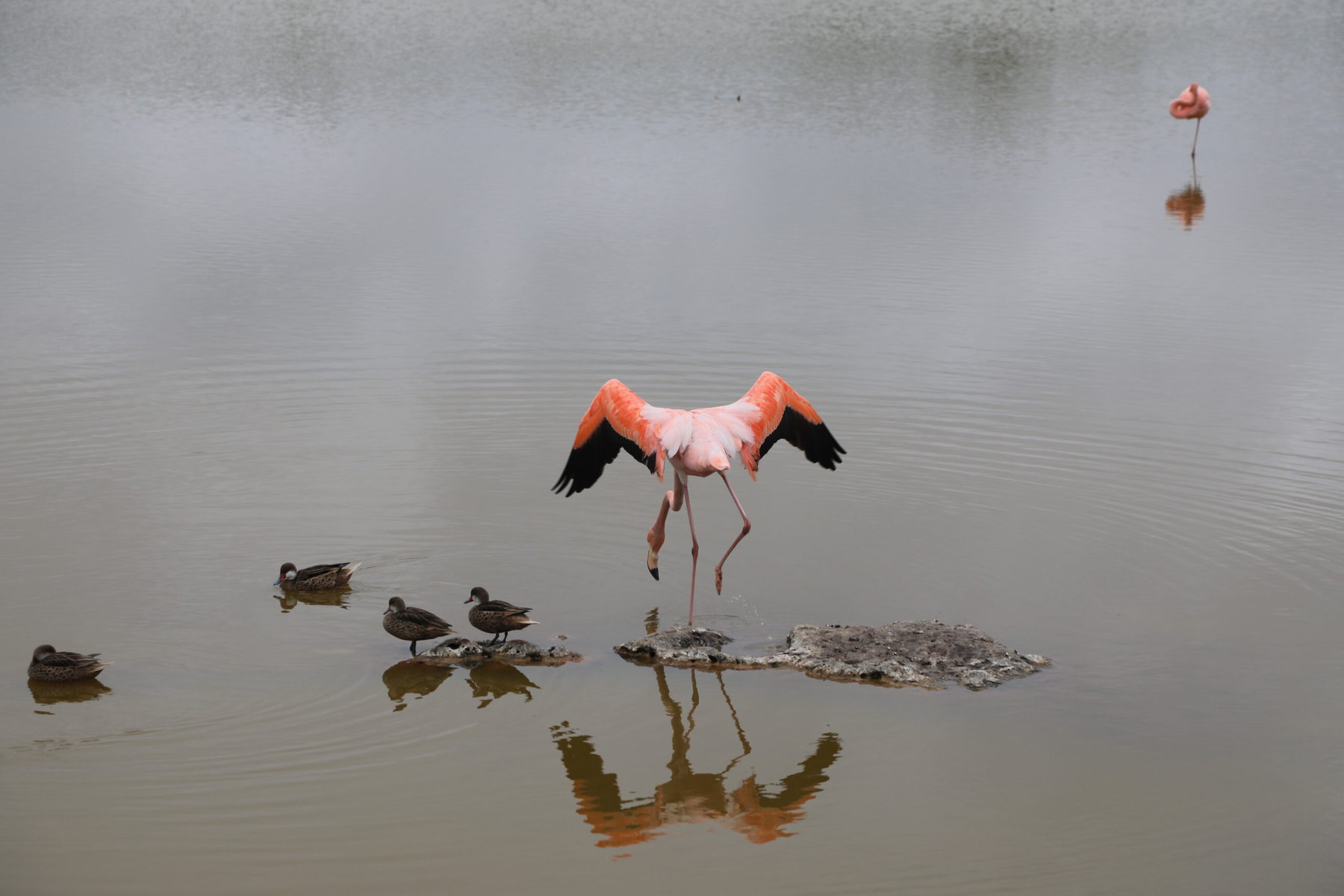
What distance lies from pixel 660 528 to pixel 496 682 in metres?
1.57

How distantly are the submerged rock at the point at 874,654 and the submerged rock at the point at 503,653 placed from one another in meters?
0.37

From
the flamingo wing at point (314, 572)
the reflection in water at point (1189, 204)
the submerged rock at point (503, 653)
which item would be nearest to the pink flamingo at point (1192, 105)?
the reflection in water at point (1189, 204)

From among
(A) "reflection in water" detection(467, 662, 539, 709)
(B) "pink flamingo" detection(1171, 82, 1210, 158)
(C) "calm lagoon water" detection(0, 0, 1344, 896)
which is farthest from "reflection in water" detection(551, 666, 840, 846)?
(B) "pink flamingo" detection(1171, 82, 1210, 158)

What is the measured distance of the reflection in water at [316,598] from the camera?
322 inches

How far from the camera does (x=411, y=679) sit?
7426 mm

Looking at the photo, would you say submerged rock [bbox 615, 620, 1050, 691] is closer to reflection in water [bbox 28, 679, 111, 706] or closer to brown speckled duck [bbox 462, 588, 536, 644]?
brown speckled duck [bbox 462, 588, 536, 644]

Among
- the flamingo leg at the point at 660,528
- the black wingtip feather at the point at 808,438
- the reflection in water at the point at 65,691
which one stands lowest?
the reflection in water at the point at 65,691

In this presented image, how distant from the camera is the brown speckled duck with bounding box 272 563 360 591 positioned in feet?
26.7

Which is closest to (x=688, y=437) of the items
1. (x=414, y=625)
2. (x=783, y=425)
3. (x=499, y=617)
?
(x=783, y=425)

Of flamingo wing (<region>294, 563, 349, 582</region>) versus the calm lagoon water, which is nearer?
the calm lagoon water

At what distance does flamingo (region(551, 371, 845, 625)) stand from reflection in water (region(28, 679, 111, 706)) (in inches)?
113

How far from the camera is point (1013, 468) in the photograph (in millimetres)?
10562

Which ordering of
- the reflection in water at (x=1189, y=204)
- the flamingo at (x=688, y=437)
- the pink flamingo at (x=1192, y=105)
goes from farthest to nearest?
the pink flamingo at (x=1192, y=105) < the reflection in water at (x=1189, y=204) < the flamingo at (x=688, y=437)

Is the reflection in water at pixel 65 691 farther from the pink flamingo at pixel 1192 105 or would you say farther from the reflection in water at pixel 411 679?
the pink flamingo at pixel 1192 105
